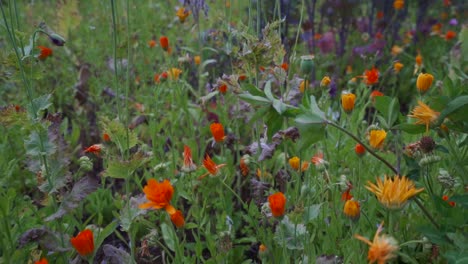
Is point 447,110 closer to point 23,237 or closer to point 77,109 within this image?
point 23,237

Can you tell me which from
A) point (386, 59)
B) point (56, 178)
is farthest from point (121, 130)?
point (386, 59)

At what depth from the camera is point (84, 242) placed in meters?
1.09

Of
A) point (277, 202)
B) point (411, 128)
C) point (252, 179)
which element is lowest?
point (252, 179)

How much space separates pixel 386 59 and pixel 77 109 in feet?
5.88

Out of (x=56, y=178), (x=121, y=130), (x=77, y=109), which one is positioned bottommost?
(x=77, y=109)

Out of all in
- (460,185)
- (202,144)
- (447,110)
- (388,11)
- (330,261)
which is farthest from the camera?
(388,11)

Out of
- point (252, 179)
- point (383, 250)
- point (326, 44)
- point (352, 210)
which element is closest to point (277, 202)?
point (352, 210)

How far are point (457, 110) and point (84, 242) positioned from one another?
0.80 meters

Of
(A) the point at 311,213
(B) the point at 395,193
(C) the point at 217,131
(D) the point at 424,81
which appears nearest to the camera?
(B) the point at 395,193

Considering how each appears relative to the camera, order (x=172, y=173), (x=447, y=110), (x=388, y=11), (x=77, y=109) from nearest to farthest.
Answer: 1. (x=447, y=110)
2. (x=172, y=173)
3. (x=77, y=109)
4. (x=388, y=11)

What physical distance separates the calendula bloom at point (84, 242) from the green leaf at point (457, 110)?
2.46 feet

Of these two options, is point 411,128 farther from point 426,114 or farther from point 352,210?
point 352,210

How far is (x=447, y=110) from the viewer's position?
1016 millimetres

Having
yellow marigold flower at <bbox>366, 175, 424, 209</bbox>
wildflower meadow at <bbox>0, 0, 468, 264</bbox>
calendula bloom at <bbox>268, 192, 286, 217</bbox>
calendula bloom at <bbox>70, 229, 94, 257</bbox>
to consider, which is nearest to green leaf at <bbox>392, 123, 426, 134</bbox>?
wildflower meadow at <bbox>0, 0, 468, 264</bbox>
